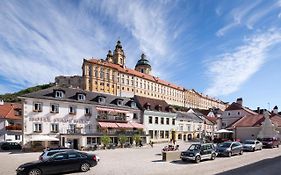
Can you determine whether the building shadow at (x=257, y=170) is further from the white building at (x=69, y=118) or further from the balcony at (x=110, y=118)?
the balcony at (x=110, y=118)

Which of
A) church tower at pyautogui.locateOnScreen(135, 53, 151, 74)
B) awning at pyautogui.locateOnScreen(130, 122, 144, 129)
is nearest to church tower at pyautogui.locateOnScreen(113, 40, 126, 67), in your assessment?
church tower at pyautogui.locateOnScreen(135, 53, 151, 74)

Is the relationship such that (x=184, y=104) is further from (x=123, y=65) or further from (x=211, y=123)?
(x=211, y=123)

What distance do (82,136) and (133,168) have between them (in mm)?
23531

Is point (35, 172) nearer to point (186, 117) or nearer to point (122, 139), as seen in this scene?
point (122, 139)

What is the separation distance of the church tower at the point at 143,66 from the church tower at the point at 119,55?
14.1 m

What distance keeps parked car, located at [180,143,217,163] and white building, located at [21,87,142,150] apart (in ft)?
71.9

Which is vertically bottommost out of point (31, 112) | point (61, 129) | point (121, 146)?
point (121, 146)

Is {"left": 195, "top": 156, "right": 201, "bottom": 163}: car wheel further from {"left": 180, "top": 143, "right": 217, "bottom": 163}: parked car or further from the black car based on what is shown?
the black car

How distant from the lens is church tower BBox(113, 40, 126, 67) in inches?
5399

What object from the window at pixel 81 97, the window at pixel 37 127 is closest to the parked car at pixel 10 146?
the window at pixel 37 127

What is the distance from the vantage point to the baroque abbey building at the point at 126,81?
373ft

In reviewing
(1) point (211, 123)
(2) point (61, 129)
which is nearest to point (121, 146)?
(2) point (61, 129)

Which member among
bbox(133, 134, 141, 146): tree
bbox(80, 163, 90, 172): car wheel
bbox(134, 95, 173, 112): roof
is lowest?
bbox(133, 134, 141, 146): tree

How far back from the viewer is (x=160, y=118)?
6072 centimetres
